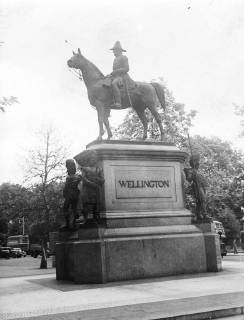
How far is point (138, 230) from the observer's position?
10703mm

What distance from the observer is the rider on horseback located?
41.1 feet

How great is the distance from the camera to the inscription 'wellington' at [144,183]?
11.3 metres

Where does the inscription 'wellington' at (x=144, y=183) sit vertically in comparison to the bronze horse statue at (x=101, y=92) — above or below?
below

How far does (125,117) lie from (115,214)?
26.5m

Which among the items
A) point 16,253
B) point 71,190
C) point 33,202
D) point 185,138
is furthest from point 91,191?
point 16,253

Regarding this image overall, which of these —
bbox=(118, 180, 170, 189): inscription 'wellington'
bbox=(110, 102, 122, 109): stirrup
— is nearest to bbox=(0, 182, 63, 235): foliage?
bbox=(110, 102, 122, 109): stirrup

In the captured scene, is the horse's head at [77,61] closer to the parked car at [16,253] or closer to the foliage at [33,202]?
the foliage at [33,202]

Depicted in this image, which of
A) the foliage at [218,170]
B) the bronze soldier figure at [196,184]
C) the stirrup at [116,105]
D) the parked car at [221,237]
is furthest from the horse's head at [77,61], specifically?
the foliage at [218,170]

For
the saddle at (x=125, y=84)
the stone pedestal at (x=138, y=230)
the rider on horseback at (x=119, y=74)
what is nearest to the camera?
the stone pedestal at (x=138, y=230)

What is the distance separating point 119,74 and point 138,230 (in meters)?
4.60

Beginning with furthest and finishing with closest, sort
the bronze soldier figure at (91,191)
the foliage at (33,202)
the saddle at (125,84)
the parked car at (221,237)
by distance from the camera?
the parked car at (221,237)
the foliage at (33,202)
the saddle at (125,84)
the bronze soldier figure at (91,191)

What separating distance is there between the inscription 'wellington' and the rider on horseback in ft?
7.78

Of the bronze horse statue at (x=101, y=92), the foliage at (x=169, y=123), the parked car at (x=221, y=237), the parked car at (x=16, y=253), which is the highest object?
the foliage at (x=169, y=123)

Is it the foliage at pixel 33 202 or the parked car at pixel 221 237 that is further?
the parked car at pixel 221 237
